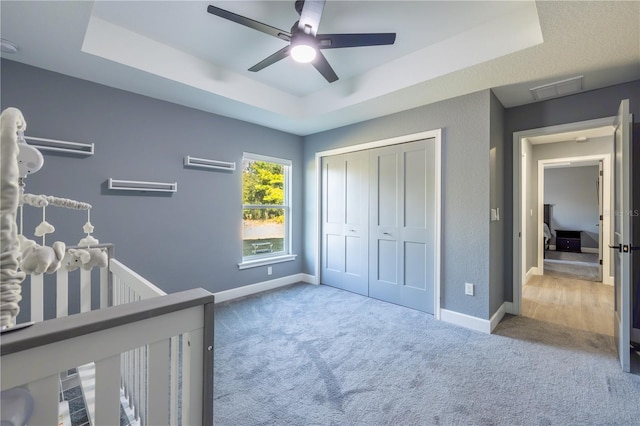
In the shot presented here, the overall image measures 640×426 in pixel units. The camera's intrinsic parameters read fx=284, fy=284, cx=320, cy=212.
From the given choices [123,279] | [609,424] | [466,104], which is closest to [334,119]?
[466,104]

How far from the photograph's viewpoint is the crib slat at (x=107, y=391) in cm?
77

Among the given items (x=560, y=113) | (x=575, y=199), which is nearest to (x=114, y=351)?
(x=560, y=113)

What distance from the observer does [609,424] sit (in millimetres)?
1632

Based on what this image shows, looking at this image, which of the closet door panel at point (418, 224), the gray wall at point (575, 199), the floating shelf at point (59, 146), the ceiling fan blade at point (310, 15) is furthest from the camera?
the gray wall at point (575, 199)

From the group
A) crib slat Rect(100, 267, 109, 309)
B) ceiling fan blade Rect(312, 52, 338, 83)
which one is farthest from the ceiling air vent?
crib slat Rect(100, 267, 109, 309)

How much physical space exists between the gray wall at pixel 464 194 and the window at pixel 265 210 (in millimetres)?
2111

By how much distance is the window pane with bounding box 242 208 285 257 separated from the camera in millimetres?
4039

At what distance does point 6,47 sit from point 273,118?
2.41 meters

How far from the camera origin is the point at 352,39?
2.07 metres

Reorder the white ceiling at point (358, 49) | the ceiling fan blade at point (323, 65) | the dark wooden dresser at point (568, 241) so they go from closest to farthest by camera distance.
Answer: the white ceiling at point (358, 49)
the ceiling fan blade at point (323, 65)
the dark wooden dresser at point (568, 241)

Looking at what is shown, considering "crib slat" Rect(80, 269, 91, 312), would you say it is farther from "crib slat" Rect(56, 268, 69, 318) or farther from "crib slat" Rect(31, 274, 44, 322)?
"crib slat" Rect(31, 274, 44, 322)

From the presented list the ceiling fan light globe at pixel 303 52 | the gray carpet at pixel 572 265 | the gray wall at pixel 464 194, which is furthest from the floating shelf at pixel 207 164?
the gray carpet at pixel 572 265

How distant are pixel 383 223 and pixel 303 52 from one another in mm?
2311

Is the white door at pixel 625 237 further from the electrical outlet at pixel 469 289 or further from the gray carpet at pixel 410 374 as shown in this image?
the electrical outlet at pixel 469 289
